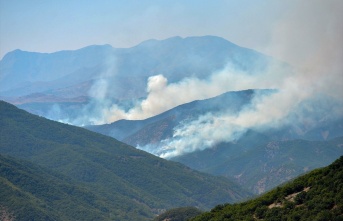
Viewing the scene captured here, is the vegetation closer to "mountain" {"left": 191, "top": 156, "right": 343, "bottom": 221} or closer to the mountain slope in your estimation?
the mountain slope

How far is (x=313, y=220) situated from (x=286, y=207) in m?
7.70

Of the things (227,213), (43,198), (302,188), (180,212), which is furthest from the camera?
(43,198)

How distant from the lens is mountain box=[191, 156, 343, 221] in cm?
5639

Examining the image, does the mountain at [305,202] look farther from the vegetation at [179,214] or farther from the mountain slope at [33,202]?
the mountain slope at [33,202]

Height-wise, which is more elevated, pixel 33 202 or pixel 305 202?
pixel 33 202

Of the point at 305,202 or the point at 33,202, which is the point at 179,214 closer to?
the point at 33,202

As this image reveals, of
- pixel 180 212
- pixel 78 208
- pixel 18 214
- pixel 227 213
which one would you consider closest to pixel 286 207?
pixel 227 213

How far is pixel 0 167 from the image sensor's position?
194125 millimetres

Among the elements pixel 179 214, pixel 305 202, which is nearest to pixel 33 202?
pixel 179 214

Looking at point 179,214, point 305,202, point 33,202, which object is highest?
point 33,202

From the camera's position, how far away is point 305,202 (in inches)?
2413

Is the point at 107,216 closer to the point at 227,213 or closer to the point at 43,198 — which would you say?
the point at 43,198

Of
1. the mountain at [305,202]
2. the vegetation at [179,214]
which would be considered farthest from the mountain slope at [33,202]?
the mountain at [305,202]

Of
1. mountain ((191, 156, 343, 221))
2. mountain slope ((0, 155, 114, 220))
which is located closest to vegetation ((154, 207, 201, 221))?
mountain slope ((0, 155, 114, 220))
